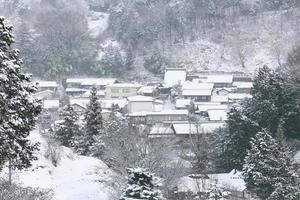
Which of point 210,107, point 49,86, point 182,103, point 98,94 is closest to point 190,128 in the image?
point 210,107

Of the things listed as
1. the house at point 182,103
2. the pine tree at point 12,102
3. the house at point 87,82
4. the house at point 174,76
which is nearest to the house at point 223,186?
the pine tree at point 12,102

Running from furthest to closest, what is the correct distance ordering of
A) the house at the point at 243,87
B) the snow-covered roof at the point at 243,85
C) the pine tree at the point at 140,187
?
the snow-covered roof at the point at 243,85 → the house at the point at 243,87 → the pine tree at the point at 140,187

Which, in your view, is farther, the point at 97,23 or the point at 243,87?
the point at 97,23

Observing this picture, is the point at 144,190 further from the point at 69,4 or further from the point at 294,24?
the point at 69,4

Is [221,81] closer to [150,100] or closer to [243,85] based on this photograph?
[243,85]

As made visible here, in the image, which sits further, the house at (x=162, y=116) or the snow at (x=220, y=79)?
the snow at (x=220, y=79)

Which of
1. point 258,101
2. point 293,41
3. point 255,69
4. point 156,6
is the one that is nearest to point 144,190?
point 258,101

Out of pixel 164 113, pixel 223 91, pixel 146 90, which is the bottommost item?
pixel 164 113

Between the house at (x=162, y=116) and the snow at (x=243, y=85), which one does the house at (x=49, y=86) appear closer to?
the house at (x=162, y=116)
